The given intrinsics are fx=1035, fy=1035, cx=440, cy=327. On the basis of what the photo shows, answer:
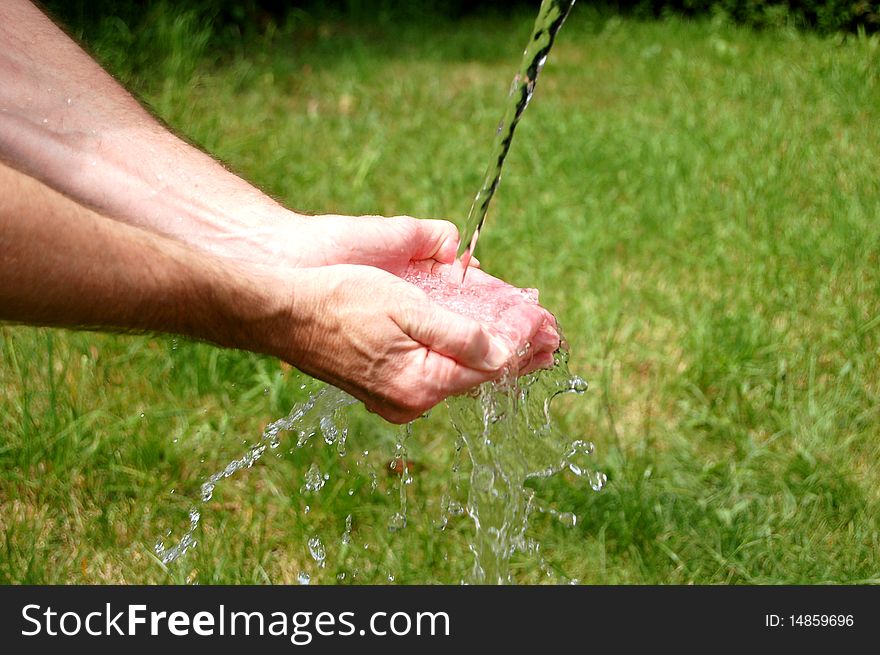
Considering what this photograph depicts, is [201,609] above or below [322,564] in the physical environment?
below

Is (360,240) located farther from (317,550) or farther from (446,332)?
(317,550)

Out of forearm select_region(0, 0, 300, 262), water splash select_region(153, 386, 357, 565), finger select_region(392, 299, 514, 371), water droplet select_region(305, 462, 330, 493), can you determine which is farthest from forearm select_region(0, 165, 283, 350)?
water droplet select_region(305, 462, 330, 493)

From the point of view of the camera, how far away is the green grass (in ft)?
8.02

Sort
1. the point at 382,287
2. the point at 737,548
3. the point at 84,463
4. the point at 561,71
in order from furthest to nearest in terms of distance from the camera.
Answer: the point at 561,71
the point at 84,463
the point at 737,548
the point at 382,287

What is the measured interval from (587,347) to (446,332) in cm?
151

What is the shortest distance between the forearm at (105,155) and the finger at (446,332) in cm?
42

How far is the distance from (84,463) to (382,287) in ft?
3.71

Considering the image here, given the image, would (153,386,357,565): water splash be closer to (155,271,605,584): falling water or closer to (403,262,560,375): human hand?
(155,271,605,584): falling water

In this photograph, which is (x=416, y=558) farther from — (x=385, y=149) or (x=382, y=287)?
(x=385, y=149)

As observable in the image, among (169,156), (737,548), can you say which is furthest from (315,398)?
(737,548)

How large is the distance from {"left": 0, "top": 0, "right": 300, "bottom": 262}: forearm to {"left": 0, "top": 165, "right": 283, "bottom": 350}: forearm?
374 mm

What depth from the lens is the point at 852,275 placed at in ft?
11.2

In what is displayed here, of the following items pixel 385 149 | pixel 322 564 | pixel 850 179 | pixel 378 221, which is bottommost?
pixel 322 564

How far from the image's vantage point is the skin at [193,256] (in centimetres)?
157
